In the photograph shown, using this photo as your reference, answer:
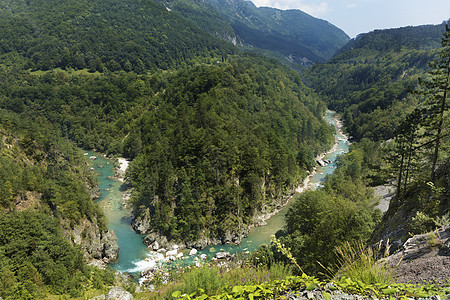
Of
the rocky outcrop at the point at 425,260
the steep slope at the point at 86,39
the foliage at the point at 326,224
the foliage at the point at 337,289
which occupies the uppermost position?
the steep slope at the point at 86,39

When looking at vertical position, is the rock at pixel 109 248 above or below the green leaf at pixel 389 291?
below

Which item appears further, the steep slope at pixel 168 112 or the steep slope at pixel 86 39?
the steep slope at pixel 86 39

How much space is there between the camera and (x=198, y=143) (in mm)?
51188

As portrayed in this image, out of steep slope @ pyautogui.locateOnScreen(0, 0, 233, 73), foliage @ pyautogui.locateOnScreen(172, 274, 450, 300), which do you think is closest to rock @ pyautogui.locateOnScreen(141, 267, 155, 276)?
foliage @ pyautogui.locateOnScreen(172, 274, 450, 300)

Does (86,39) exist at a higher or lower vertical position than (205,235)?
higher

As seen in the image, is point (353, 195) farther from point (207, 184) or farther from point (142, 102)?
point (142, 102)

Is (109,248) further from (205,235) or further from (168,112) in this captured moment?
(168,112)

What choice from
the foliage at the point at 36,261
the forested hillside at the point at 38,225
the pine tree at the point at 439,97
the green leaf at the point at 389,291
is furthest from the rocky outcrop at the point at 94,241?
the pine tree at the point at 439,97

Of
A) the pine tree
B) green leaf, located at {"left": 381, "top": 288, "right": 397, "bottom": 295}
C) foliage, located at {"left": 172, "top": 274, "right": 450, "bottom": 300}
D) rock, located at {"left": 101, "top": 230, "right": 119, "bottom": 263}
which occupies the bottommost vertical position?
rock, located at {"left": 101, "top": 230, "right": 119, "bottom": 263}

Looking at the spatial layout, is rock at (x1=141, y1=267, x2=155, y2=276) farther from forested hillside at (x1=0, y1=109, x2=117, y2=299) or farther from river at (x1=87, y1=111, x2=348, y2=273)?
forested hillside at (x1=0, y1=109, x2=117, y2=299)

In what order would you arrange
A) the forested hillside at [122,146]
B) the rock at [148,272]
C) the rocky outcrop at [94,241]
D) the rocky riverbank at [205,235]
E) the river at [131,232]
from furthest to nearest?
the rocky riverbank at [205,235] < the river at [131,232] < the rocky outcrop at [94,241] < the rock at [148,272] < the forested hillside at [122,146]

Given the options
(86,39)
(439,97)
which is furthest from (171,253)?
(86,39)

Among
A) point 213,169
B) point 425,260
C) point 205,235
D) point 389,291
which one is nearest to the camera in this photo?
point 389,291

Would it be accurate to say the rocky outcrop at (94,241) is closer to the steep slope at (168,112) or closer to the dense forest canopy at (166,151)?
the dense forest canopy at (166,151)
